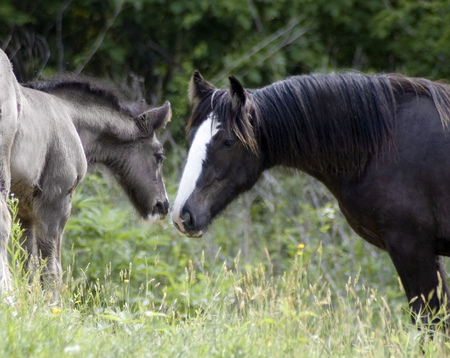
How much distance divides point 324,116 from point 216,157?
2.54ft

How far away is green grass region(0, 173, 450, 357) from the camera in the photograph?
11.1 ft

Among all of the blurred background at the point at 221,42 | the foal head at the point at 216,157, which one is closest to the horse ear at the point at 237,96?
the foal head at the point at 216,157

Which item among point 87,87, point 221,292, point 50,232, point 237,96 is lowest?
point 221,292

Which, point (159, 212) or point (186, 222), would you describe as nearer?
point (186, 222)

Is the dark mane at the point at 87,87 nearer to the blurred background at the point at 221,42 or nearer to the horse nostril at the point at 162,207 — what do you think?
the horse nostril at the point at 162,207

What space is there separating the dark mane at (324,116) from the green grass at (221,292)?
65cm

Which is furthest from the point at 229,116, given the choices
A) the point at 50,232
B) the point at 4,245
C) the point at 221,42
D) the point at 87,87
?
the point at 221,42

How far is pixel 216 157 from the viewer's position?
15.7ft

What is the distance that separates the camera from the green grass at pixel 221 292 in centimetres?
338

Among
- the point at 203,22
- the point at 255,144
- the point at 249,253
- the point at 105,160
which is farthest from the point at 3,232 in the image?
the point at 203,22

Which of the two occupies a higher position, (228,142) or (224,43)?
(228,142)

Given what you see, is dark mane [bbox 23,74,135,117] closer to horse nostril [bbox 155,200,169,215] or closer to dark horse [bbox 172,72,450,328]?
horse nostril [bbox 155,200,169,215]

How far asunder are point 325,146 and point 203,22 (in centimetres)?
826

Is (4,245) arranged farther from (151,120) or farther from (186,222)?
(151,120)
